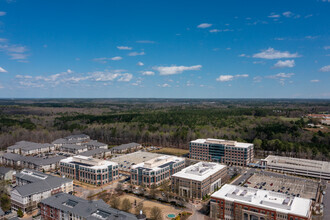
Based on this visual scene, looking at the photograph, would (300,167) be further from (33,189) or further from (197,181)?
(33,189)

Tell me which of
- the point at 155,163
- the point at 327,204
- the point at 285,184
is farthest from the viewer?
the point at 155,163

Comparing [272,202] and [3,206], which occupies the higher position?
[272,202]

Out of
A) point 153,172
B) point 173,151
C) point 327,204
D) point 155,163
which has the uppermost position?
point 155,163

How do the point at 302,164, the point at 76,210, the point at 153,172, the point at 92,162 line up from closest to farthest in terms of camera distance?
1. the point at 76,210
2. the point at 153,172
3. the point at 92,162
4. the point at 302,164

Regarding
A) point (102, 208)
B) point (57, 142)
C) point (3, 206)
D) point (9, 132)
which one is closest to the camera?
point (102, 208)

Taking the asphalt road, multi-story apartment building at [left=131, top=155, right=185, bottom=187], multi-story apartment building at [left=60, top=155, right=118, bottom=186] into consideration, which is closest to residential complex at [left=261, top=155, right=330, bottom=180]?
the asphalt road

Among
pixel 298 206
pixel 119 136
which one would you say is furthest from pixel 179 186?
pixel 119 136

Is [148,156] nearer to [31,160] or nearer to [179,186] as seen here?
[179,186]

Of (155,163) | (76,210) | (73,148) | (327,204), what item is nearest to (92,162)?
(155,163)

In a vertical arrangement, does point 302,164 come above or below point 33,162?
above
